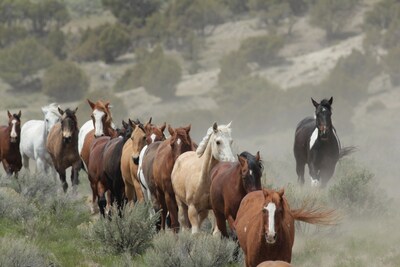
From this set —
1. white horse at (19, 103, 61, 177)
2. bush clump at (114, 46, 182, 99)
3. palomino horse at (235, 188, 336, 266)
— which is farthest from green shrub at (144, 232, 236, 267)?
bush clump at (114, 46, 182, 99)

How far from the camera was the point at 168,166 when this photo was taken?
1403 cm

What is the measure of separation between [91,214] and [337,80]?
39883 millimetres

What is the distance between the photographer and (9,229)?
1422 cm

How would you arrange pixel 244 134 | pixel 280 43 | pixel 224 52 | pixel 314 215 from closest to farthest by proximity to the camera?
1. pixel 314 215
2. pixel 244 134
3. pixel 280 43
4. pixel 224 52

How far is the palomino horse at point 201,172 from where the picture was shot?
12.8m

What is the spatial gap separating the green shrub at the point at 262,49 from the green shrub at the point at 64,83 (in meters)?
11.7

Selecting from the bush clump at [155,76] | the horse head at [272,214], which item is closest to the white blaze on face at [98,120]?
the horse head at [272,214]

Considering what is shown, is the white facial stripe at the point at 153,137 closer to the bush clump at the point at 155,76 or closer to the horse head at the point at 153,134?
the horse head at the point at 153,134

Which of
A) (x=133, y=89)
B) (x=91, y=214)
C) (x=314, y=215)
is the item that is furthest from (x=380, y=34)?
(x=314, y=215)

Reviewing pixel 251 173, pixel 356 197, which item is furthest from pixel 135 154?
pixel 356 197

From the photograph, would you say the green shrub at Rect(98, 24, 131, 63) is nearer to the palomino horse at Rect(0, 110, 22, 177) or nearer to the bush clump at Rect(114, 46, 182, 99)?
the bush clump at Rect(114, 46, 182, 99)

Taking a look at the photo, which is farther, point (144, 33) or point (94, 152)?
point (144, 33)

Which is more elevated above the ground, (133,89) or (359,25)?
(359,25)

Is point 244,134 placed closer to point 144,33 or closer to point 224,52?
point 224,52
